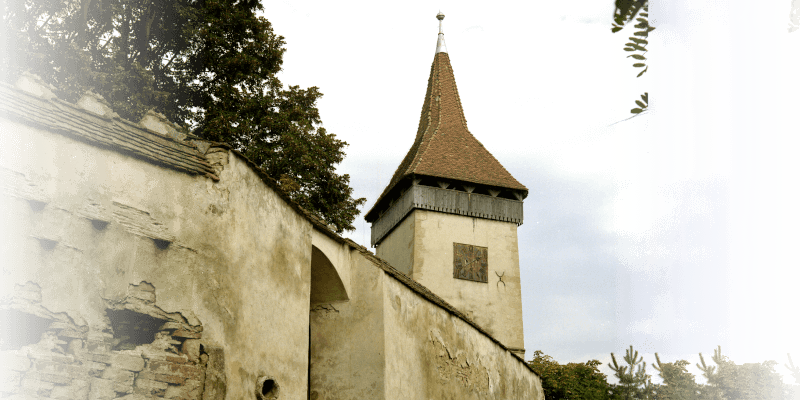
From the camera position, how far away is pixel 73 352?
A: 580 centimetres

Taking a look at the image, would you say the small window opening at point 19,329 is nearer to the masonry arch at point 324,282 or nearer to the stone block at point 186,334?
the stone block at point 186,334

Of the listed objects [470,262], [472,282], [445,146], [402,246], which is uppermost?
[445,146]

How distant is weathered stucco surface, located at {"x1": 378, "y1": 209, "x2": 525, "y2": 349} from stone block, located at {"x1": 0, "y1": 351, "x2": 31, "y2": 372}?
21053mm

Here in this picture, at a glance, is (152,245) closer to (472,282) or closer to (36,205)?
(36,205)

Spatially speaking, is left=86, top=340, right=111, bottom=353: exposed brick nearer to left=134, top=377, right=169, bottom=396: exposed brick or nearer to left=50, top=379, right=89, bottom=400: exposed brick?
left=50, top=379, right=89, bottom=400: exposed brick

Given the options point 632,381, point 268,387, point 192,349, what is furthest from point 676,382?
point 192,349

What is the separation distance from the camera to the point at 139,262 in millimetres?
6469

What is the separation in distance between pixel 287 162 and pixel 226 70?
113 inches

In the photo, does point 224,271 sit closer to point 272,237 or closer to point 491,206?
point 272,237

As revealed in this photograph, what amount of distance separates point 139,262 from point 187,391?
4.13ft

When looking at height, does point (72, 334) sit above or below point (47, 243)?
below

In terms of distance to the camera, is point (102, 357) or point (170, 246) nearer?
point (102, 357)

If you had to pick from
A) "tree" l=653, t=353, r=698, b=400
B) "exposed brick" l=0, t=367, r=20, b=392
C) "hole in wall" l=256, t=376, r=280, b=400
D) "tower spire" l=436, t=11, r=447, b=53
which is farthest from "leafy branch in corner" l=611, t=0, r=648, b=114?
"tower spire" l=436, t=11, r=447, b=53

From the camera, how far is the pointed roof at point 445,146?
28875 millimetres
